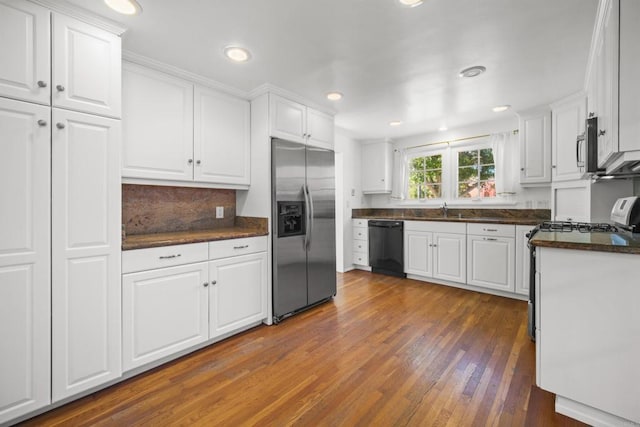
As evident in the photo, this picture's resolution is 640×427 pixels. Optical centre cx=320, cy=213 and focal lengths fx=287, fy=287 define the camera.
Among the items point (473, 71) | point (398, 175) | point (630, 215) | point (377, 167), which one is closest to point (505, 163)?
point (398, 175)

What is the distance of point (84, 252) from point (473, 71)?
10.4 feet

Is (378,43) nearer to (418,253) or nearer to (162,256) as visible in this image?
(162,256)

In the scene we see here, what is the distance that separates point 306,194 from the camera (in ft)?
9.91

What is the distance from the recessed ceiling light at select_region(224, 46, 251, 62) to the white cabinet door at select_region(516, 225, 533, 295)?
342 centimetres

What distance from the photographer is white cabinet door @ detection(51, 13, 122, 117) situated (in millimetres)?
1610

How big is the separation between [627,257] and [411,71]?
196 cm

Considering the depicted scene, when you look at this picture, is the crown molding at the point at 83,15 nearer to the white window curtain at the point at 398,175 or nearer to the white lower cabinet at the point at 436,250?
the white lower cabinet at the point at 436,250

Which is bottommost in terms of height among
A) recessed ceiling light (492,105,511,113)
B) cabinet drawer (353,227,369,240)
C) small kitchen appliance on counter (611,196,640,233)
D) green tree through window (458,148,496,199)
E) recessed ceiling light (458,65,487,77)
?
cabinet drawer (353,227,369,240)

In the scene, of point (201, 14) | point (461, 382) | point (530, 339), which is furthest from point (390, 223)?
point (201, 14)

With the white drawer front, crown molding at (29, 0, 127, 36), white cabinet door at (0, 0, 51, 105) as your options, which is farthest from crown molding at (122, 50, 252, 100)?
the white drawer front

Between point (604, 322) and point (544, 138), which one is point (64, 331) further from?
point (544, 138)

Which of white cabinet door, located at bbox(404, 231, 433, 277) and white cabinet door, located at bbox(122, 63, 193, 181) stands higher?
white cabinet door, located at bbox(122, 63, 193, 181)

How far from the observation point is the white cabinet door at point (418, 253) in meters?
4.13

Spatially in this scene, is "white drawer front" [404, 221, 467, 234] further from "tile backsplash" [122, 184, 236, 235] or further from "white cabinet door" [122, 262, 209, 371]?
"white cabinet door" [122, 262, 209, 371]
